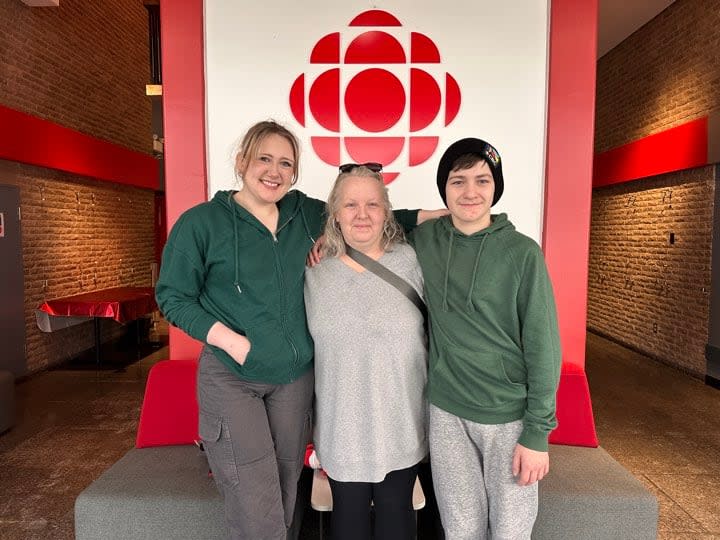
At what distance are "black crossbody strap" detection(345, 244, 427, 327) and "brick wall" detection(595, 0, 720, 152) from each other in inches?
207

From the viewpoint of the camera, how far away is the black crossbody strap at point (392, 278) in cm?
148

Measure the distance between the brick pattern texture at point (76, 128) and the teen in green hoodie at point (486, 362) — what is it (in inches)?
203

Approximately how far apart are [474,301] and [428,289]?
0.15m

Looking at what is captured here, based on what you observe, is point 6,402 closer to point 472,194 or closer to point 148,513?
point 148,513

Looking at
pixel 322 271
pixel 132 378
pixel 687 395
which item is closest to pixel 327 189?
pixel 322 271

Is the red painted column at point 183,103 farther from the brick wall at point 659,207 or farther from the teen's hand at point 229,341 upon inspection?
the brick wall at point 659,207

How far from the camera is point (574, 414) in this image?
2.34 m

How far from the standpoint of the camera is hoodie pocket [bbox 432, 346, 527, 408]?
4.52 feet

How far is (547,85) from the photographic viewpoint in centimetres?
245

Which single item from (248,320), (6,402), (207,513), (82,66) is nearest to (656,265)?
(207,513)

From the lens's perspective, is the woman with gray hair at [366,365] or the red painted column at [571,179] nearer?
the woman with gray hair at [366,365]

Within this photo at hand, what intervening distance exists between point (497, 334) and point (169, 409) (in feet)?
5.25

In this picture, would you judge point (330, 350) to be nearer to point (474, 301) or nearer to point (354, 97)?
point (474, 301)

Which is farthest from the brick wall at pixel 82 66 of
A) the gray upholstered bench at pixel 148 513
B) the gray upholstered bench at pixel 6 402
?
the gray upholstered bench at pixel 148 513
